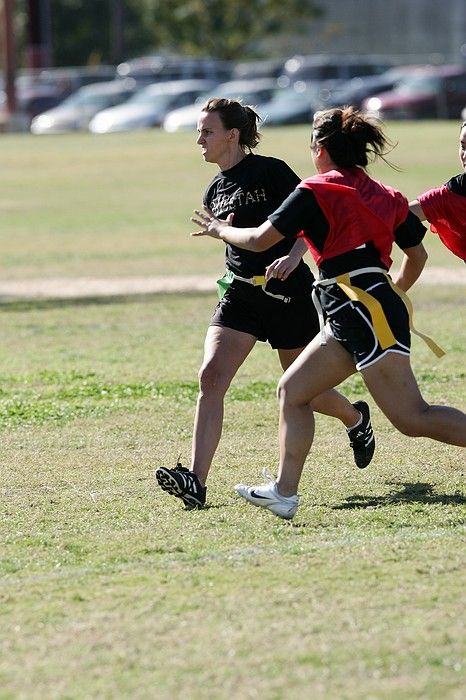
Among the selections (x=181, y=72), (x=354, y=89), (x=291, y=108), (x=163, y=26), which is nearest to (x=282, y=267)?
(x=291, y=108)

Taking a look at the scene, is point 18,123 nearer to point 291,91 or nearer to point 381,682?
point 291,91

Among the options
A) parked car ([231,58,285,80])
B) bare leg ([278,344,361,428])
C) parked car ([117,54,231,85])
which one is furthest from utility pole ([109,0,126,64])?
bare leg ([278,344,361,428])

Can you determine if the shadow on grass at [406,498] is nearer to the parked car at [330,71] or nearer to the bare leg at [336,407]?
the bare leg at [336,407]

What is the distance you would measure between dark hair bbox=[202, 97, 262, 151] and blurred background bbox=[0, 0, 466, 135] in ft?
93.2

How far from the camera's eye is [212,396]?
666 cm

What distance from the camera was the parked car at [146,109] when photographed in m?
48.5

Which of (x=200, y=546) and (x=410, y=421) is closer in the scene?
(x=200, y=546)

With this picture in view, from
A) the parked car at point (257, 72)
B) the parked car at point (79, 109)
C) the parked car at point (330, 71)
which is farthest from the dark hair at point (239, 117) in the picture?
the parked car at point (257, 72)

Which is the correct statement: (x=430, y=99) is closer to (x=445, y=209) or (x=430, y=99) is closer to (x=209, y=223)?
(x=445, y=209)

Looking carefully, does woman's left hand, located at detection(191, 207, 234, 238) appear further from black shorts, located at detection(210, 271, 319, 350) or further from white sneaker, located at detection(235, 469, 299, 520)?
white sneaker, located at detection(235, 469, 299, 520)

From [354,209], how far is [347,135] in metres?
0.36

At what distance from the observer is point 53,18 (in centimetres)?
7494

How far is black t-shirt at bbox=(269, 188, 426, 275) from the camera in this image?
5863 millimetres

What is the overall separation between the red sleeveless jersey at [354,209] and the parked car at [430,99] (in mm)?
40551
